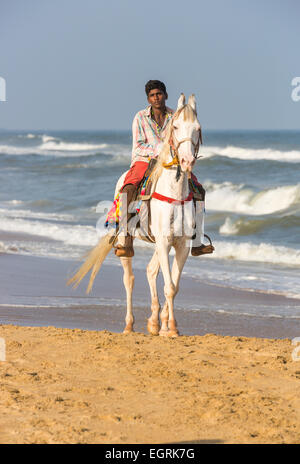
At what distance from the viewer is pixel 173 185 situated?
7.09 m

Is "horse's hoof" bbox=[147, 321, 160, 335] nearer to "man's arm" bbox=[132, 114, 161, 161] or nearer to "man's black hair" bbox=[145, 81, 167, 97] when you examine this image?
"man's arm" bbox=[132, 114, 161, 161]

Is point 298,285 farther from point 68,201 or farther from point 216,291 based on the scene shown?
point 68,201

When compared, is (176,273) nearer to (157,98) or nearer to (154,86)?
(157,98)

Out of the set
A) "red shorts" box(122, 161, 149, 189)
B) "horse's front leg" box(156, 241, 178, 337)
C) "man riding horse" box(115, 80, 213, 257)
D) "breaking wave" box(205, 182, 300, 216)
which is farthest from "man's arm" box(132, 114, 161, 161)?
"breaking wave" box(205, 182, 300, 216)

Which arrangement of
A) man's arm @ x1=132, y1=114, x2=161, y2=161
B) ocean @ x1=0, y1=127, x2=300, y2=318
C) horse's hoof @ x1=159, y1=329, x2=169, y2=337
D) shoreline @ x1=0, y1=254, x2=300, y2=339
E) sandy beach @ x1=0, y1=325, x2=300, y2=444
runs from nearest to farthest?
sandy beach @ x1=0, y1=325, x2=300, y2=444 < man's arm @ x1=132, y1=114, x2=161, y2=161 < horse's hoof @ x1=159, y1=329, x2=169, y2=337 < shoreline @ x1=0, y1=254, x2=300, y2=339 < ocean @ x1=0, y1=127, x2=300, y2=318

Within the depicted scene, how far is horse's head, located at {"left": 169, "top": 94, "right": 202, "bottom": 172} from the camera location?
6.57 metres

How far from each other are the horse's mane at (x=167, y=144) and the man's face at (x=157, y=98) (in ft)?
2.14

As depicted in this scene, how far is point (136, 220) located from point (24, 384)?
2.51m

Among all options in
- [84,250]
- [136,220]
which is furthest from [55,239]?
[136,220]

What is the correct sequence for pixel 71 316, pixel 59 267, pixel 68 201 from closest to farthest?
pixel 71 316 → pixel 59 267 → pixel 68 201

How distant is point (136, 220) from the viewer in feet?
25.1

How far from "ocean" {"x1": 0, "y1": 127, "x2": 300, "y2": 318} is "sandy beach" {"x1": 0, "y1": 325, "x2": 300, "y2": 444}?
2.94 m

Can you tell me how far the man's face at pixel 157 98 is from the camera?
7523mm
